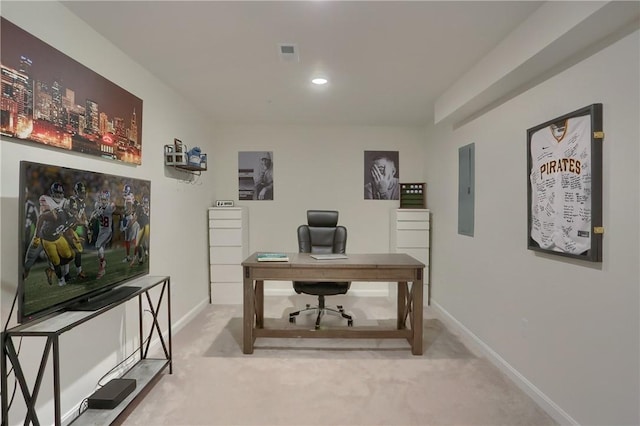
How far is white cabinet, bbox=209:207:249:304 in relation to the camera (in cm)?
456

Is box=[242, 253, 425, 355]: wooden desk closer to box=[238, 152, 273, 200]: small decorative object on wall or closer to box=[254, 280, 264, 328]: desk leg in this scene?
box=[254, 280, 264, 328]: desk leg

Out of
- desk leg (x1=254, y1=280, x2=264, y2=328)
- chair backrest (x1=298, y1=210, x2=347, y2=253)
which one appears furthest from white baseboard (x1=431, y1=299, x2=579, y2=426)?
desk leg (x1=254, y1=280, x2=264, y2=328)

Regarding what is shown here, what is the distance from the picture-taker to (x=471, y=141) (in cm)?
335

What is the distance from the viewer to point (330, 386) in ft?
8.27

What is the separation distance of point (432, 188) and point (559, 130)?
102 inches

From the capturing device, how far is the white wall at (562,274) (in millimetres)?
1665

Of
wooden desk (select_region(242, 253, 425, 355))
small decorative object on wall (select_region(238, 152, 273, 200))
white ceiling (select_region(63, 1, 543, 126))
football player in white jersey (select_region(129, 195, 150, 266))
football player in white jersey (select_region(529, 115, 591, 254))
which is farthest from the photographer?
small decorative object on wall (select_region(238, 152, 273, 200))

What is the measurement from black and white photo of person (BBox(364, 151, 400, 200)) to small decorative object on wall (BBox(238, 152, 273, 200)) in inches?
59.9

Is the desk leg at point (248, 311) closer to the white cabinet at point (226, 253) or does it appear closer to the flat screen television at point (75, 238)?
the flat screen television at point (75, 238)

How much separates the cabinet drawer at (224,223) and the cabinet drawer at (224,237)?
0.04m

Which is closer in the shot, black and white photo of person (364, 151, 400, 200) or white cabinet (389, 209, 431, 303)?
white cabinet (389, 209, 431, 303)

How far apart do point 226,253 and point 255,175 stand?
129 centimetres

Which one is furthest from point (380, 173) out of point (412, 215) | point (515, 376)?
point (515, 376)

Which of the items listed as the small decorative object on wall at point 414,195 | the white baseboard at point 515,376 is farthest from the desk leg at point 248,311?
the small decorative object on wall at point 414,195
